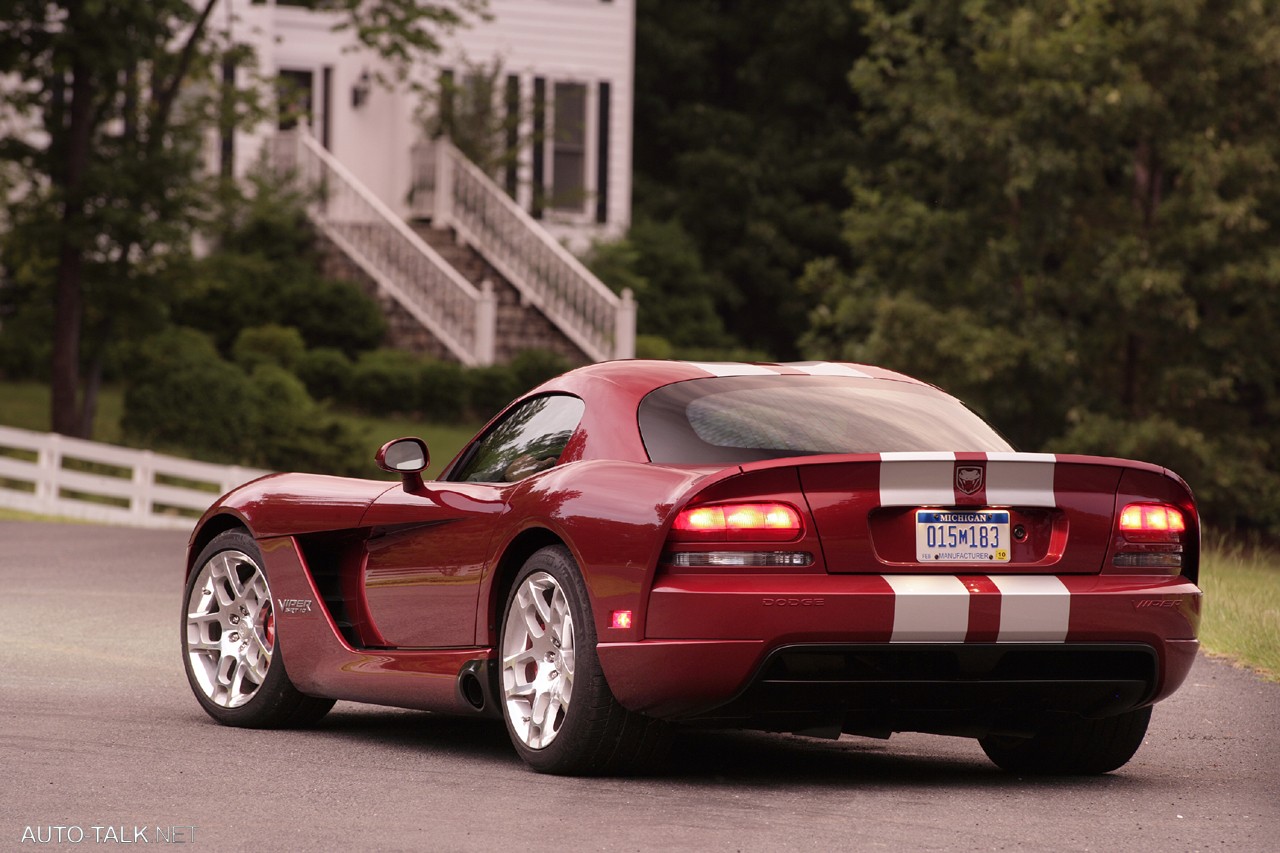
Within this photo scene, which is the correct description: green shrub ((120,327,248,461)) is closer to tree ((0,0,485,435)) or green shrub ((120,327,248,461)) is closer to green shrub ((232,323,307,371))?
tree ((0,0,485,435))

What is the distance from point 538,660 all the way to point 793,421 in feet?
3.66

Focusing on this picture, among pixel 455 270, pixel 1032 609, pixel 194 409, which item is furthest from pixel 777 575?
pixel 455 270

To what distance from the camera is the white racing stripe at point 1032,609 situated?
6609 mm

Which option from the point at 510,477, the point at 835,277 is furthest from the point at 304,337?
the point at 510,477

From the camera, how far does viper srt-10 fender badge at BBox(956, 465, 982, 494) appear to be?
666cm

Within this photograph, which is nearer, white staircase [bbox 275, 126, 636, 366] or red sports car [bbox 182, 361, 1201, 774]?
red sports car [bbox 182, 361, 1201, 774]

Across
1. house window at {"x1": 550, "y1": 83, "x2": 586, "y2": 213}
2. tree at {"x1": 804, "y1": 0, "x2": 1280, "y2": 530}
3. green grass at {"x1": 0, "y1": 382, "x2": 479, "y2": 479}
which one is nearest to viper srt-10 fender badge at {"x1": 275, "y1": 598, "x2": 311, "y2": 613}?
green grass at {"x1": 0, "y1": 382, "x2": 479, "y2": 479}

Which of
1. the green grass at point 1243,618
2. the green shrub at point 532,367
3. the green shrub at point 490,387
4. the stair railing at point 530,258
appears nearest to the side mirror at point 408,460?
the green grass at point 1243,618

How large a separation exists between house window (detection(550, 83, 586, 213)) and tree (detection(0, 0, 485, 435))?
10.5 meters

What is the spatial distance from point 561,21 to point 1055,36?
13.2 m

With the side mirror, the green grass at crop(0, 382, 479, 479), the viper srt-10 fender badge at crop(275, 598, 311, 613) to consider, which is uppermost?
the side mirror

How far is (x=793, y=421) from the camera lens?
7098 mm

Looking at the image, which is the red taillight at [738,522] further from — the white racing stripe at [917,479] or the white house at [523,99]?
the white house at [523,99]

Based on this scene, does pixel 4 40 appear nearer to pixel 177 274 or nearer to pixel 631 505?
pixel 177 274
